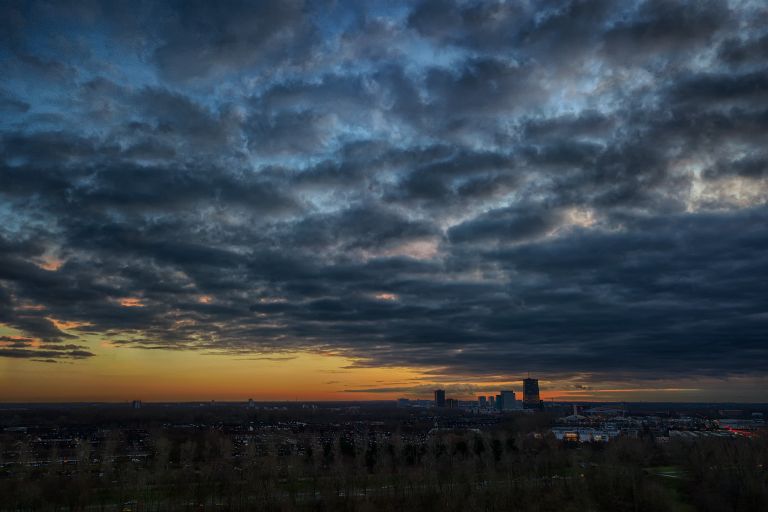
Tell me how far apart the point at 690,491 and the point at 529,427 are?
103 meters

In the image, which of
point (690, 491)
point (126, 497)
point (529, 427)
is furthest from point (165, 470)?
point (529, 427)

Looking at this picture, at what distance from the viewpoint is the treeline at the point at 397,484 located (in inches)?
2756

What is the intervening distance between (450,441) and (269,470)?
41675mm

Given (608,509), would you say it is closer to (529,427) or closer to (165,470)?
(165,470)

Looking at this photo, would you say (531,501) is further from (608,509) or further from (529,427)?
(529,427)

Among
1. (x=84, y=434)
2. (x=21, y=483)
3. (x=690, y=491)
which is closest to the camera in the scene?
(x=21, y=483)

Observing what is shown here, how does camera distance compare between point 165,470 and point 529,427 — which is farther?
point 529,427

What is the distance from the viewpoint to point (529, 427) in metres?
182

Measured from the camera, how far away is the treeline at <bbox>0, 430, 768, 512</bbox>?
230 feet

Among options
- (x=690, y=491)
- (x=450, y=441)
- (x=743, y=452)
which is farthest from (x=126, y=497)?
(x=743, y=452)

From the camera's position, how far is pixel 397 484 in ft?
262

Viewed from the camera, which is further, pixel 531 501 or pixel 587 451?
pixel 587 451

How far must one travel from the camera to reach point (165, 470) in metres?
82.2

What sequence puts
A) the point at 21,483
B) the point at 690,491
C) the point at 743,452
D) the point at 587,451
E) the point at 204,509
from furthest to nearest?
the point at 587,451 → the point at 743,452 → the point at 690,491 → the point at 21,483 → the point at 204,509
